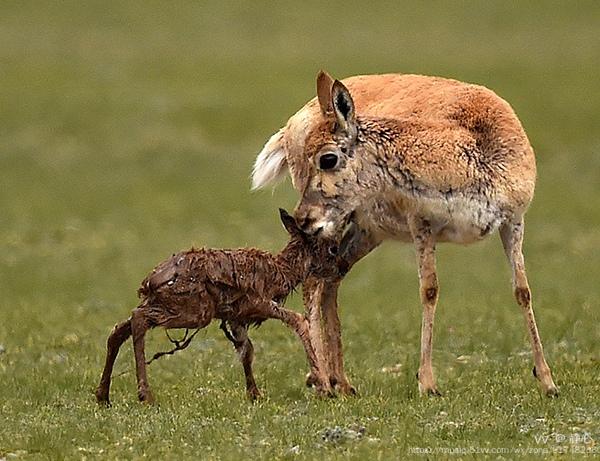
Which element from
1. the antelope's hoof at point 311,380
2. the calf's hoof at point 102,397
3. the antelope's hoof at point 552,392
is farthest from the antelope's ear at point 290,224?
the antelope's hoof at point 552,392

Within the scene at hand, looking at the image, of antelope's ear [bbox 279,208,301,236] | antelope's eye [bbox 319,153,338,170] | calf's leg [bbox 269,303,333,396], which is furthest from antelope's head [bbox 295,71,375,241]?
calf's leg [bbox 269,303,333,396]

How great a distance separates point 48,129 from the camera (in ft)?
108

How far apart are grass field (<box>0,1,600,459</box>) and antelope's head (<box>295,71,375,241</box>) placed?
1.46 metres

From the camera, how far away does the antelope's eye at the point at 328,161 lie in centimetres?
1151

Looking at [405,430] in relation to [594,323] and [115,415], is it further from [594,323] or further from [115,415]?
[594,323]

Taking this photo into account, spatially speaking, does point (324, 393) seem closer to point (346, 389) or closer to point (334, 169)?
point (346, 389)

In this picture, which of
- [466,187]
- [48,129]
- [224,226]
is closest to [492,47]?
[48,129]

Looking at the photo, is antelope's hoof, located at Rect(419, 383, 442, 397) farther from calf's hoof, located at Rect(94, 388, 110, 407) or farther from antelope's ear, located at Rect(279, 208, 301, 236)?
calf's hoof, located at Rect(94, 388, 110, 407)

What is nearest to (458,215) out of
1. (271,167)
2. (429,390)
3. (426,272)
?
(426,272)

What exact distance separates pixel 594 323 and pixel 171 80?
78.4 feet

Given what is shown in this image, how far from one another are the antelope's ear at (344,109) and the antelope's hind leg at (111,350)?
243cm

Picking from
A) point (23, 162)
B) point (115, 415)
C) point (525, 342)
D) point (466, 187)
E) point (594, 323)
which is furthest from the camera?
point (23, 162)

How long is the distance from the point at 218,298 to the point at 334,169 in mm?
1696

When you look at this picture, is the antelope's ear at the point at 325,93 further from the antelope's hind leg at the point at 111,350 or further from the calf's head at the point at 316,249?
the antelope's hind leg at the point at 111,350
